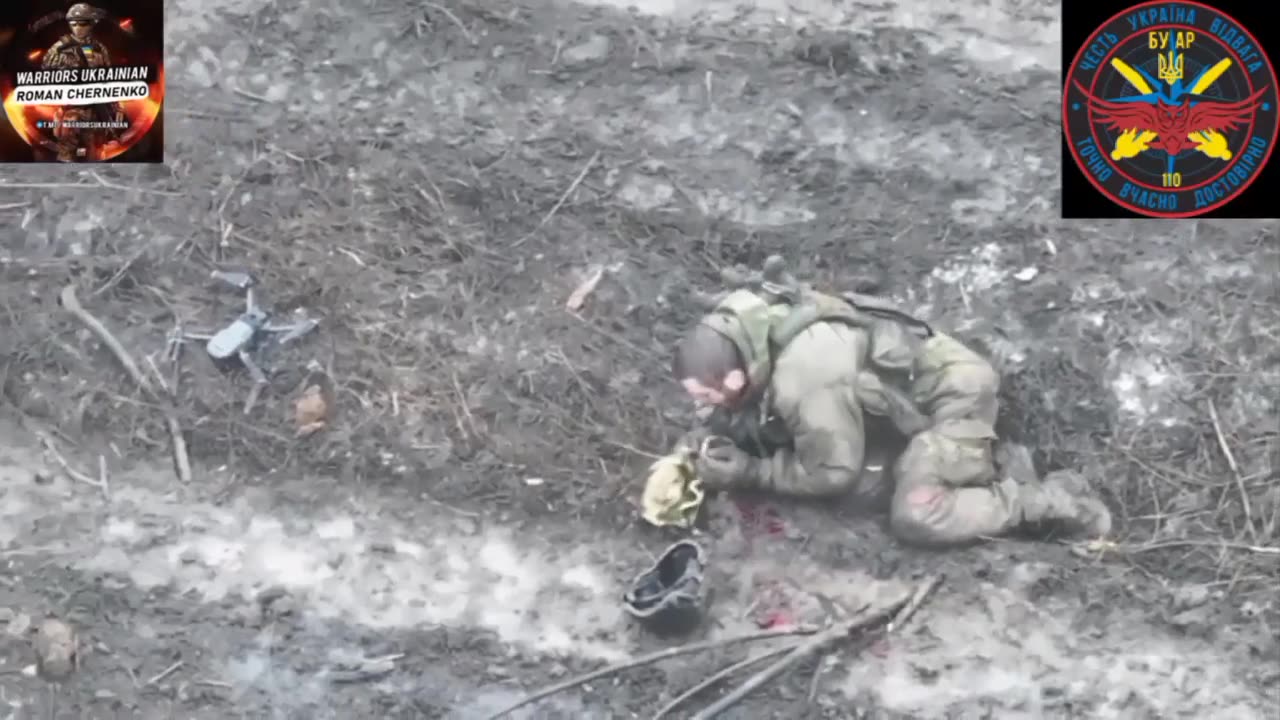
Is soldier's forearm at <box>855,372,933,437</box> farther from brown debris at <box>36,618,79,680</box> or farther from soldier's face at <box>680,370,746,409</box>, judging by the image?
brown debris at <box>36,618,79,680</box>

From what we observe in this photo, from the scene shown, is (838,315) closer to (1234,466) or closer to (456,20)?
(1234,466)

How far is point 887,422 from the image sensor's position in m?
3.66

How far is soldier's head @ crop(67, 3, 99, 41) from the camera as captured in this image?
160 inches

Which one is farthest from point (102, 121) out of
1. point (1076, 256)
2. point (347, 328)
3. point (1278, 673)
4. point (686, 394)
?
point (1278, 673)

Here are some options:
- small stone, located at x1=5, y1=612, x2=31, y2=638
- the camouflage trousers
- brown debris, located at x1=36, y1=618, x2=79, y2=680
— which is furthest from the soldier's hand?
small stone, located at x1=5, y1=612, x2=31, y2=638

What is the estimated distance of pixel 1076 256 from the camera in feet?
12.5

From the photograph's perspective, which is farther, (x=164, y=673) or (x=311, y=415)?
(x=311, y=415)

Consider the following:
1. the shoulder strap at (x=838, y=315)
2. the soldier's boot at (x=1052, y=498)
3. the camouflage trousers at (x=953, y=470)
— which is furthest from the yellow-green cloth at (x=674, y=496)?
the soldier's boot at (x=1052, y=498)

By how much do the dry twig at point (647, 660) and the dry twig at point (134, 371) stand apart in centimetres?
145

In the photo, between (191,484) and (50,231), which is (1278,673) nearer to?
(191,484)

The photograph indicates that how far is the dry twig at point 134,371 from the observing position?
12.7 feet

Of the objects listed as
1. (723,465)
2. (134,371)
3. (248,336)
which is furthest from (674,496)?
(134,371)

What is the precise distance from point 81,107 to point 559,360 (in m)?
2.10

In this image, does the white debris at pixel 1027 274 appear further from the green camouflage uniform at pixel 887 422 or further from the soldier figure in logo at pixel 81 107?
the soldier figure in logo at pixel 81 107
